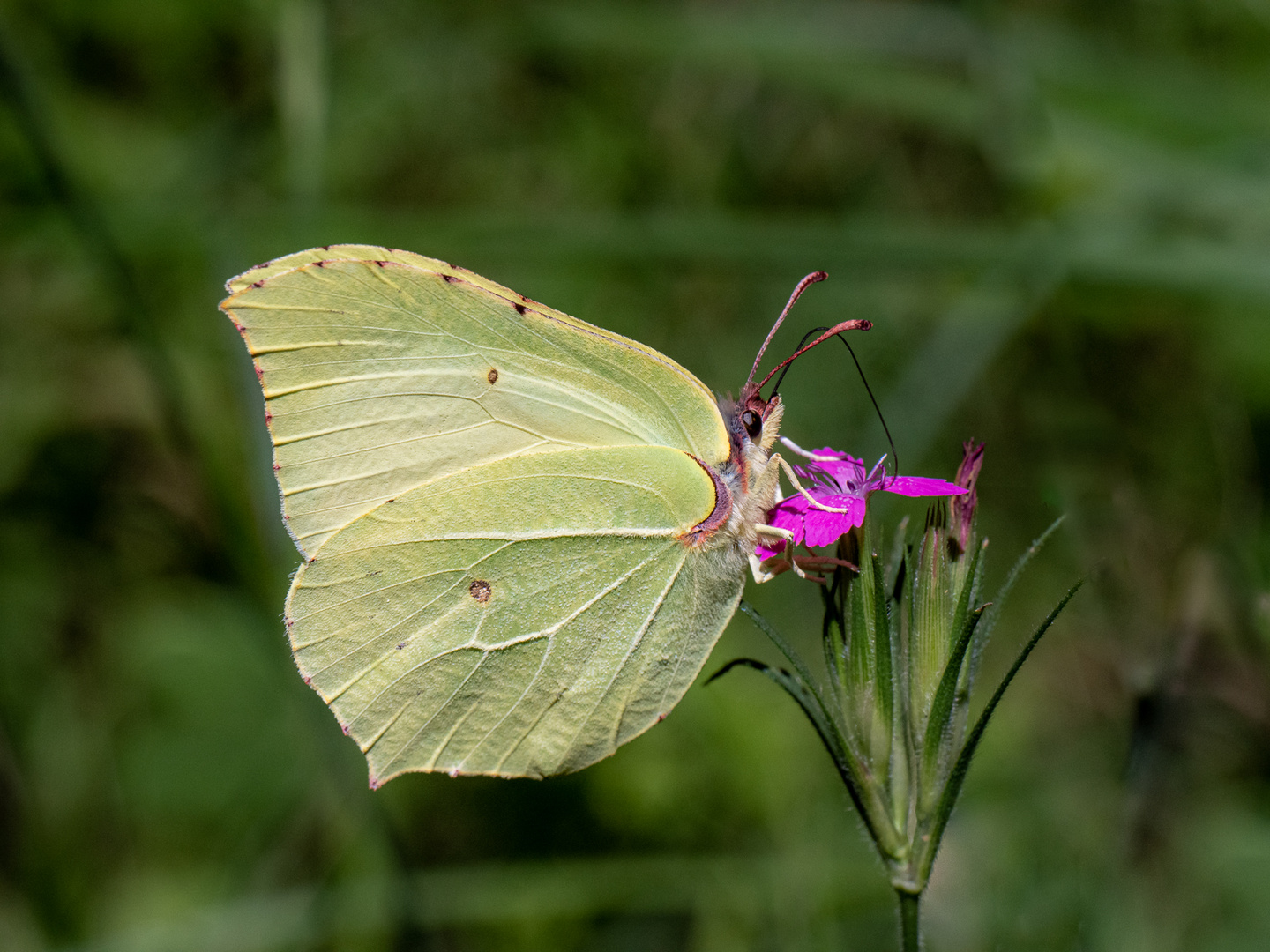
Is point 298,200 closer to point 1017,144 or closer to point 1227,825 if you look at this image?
point 1017,144

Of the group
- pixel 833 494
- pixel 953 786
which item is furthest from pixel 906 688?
pixel 833 494

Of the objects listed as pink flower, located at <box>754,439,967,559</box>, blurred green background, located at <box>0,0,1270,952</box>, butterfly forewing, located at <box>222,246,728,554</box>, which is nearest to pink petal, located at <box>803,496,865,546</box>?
pink flower, located at <box>754,439,967,559</box>

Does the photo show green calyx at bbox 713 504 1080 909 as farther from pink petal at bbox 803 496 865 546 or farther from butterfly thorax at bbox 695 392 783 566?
butterfly thorax at bbox 695 392 783 566

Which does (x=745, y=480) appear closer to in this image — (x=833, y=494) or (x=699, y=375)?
(x=833, y=494)

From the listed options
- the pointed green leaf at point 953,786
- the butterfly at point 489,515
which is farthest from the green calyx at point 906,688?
the butterfly at point 489,515

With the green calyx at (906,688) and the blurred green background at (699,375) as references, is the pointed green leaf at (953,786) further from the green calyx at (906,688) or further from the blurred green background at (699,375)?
the blurred green background at (699,375)

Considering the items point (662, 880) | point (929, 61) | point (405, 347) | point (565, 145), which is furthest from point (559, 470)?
point (929, 61)
